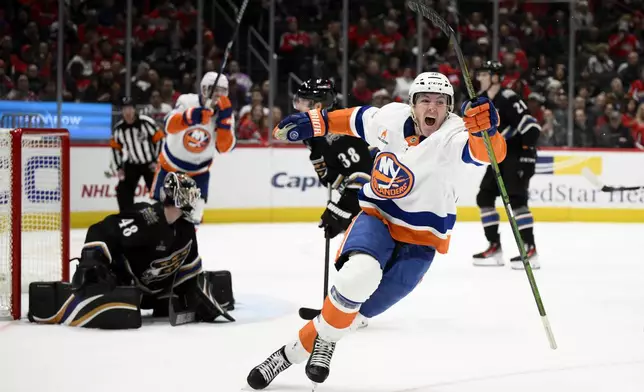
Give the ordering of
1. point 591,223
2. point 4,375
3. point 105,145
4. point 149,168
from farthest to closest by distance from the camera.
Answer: point 591,223
point 105,145
point 149,168
point 4,375

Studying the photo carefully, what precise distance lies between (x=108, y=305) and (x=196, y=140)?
90.3 inches

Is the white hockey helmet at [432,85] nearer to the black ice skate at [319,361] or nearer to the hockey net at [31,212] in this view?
the black ice skate at [319,361]

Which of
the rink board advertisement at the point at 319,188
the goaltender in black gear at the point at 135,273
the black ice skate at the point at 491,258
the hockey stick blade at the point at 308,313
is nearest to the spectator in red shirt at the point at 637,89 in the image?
the rink board advertisement at the point at 319,188

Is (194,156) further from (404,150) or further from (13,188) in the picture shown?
(404,150)

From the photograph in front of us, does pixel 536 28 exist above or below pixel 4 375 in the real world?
above

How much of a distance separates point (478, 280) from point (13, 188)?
3151mm

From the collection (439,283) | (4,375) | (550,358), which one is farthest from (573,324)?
(4,375)

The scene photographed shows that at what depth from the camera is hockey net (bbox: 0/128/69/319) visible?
4973mm

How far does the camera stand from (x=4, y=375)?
382 centimetres

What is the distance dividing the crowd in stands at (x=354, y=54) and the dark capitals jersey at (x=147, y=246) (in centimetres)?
550

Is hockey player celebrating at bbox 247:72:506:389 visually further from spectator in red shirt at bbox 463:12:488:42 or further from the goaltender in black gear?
spectator in red shirt at bbox 463:12:488:42

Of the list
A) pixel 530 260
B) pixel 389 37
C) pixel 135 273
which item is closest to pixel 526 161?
pixel 530 260

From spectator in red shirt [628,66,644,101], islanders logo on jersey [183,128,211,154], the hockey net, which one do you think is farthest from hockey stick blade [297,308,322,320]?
spectator in red shirt [628,66,644,101]

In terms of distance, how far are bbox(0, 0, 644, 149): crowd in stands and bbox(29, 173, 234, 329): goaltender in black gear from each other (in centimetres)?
546
